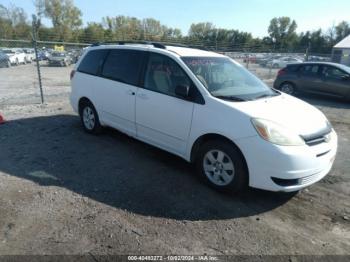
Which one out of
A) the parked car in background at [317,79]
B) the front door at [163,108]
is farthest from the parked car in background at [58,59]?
the front door at [163,108]

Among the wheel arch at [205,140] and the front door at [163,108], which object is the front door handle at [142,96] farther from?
the wheel arch at [205,140]

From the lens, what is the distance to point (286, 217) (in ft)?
11.3

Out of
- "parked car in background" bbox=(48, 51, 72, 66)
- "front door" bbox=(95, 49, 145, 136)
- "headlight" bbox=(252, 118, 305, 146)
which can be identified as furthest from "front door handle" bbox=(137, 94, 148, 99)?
"parked car in background" bbox=(48, 51, 72, 66)

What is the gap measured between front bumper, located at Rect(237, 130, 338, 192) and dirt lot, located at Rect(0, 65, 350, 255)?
1.25ft

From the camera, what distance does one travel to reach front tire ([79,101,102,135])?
5.84 m

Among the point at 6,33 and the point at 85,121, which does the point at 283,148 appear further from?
the point at 6,33

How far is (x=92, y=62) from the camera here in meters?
5.84

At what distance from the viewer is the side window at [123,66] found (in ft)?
16.0

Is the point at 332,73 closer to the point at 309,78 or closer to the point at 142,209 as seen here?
the point at 309,78

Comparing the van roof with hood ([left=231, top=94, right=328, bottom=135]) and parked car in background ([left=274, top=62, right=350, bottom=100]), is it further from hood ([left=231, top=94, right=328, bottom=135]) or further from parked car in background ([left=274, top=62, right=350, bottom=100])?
parked car in background ([left=274, top=62, right=350, bottom=100])

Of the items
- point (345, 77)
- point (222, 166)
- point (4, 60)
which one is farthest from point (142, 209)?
point (4, 60)

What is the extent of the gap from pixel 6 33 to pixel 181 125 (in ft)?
153

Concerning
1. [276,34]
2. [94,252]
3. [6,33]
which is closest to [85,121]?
[94,252]

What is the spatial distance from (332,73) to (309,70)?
35.2 inches
